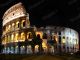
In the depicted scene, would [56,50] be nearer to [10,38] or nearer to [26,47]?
[26,47]

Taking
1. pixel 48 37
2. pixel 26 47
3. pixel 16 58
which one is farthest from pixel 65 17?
pixel 16 58

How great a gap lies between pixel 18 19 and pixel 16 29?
12.5ft

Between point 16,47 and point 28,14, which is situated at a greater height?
point 28,14

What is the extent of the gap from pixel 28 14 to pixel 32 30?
18.3ft

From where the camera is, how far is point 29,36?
236 feet

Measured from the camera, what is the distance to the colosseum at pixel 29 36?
71.2 m

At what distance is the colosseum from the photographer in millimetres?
71188

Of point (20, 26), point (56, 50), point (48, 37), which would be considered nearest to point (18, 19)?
point (20, 26)

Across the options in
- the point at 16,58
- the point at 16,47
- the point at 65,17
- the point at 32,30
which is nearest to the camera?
the point at 16,58

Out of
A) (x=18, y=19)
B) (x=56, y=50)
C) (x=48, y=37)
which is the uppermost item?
(x=18, y=19)

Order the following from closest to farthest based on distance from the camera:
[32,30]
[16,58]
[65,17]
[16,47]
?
1. [16,58]
2. [32,30]
3. [16,47]
4. [65,17]

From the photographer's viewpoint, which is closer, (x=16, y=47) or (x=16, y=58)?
(x=16, y=58)

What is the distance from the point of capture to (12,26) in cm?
7900

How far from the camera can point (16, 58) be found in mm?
35031
